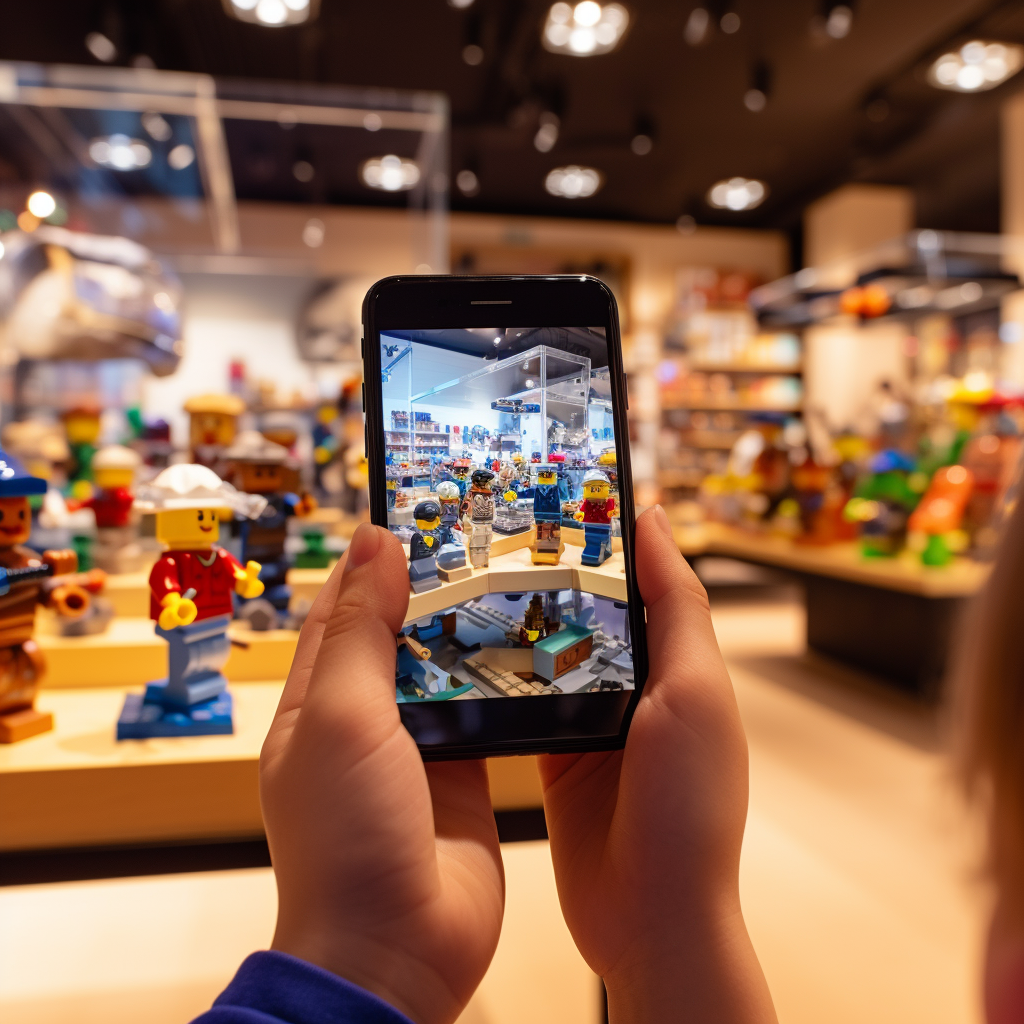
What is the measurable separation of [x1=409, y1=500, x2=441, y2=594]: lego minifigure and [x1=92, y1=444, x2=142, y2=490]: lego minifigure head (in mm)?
808

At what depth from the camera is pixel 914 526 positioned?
197cm

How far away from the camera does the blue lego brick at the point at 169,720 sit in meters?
0.65

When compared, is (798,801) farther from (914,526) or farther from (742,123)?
(742,123)

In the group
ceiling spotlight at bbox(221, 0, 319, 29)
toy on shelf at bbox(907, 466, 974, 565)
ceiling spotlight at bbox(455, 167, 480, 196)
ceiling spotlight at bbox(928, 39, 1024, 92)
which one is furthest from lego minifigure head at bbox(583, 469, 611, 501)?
ceiling spotlight at bbox(455, 167, 480, 196)

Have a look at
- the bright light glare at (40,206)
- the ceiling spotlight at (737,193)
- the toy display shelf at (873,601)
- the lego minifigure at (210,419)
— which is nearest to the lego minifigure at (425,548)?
the lego minifigure at (210,419)

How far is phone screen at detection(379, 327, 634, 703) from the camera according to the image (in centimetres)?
46

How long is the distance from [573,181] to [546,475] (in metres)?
4.46

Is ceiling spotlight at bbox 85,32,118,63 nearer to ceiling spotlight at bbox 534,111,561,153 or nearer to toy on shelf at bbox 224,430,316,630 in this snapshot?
ceiling spotlight at bbox 534,111,561,153

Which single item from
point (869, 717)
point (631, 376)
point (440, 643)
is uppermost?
point (631, 376)

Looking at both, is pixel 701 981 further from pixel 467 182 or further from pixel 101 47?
pixel 467 182

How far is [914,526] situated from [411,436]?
187 cm

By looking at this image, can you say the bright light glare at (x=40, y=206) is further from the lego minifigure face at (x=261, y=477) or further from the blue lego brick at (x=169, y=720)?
the blue lego brick at (x=169, y=720)

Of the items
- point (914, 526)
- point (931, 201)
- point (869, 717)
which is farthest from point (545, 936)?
point (931, 201)

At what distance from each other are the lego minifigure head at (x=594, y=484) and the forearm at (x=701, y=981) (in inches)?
9.5
